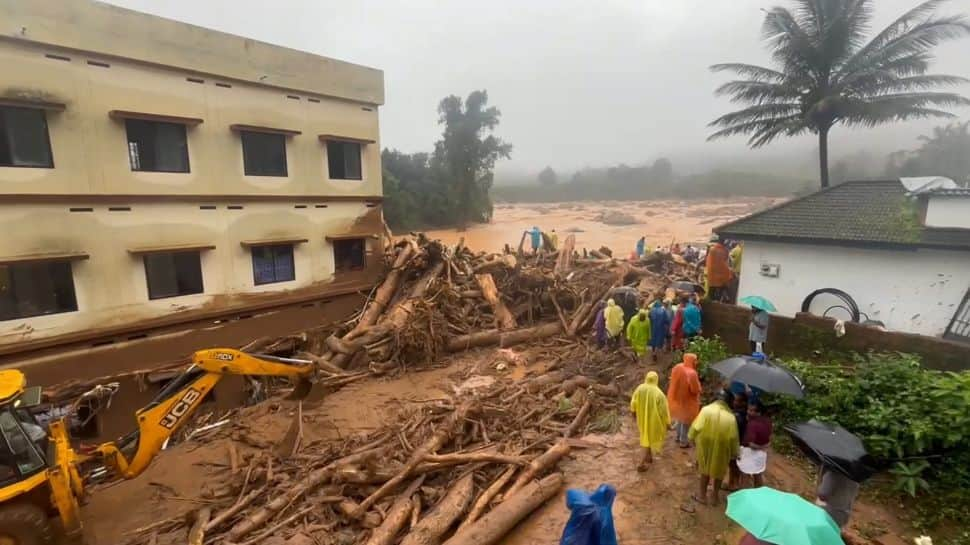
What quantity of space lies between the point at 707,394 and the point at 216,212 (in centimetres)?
1331

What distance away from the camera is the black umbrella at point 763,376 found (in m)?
5.73

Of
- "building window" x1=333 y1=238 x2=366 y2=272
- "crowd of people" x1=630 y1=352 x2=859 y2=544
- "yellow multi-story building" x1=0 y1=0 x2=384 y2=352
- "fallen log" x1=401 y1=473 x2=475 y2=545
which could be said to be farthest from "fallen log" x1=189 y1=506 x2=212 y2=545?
"building window" x1=333 y1=238 x2=366 y2=272

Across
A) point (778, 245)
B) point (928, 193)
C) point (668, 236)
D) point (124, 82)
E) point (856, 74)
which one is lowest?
→ point (668, 236)

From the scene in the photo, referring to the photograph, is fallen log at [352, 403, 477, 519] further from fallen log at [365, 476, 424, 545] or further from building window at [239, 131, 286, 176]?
building window at [239, 131, 286, 176]

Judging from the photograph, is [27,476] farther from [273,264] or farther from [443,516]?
[273,264]

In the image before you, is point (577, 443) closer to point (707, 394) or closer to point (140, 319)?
point (707, 394)

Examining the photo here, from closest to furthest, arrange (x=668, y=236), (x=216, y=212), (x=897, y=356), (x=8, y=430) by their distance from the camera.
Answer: (x=8, y=430), (x=897, y=356), (x=216, y=212), (x=668, y=236)

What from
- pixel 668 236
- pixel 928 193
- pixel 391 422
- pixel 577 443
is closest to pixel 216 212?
pixel 391 422

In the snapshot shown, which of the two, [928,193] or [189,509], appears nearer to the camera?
[189,509]

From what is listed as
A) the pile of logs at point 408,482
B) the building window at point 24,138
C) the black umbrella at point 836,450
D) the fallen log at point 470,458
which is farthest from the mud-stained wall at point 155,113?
the black umbrella at point 836,450

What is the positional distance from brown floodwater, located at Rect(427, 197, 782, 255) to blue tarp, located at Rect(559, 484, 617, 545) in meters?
35.7

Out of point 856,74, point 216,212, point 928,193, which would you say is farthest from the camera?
point 856,74

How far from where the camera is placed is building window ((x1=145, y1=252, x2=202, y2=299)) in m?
12.8

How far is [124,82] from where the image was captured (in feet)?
38.5
